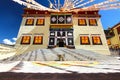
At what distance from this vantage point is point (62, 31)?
24.9m

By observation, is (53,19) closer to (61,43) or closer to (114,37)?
(61,43)

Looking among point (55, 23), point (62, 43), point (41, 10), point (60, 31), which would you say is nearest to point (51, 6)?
point (41, 10)

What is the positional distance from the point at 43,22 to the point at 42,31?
6.07 feet

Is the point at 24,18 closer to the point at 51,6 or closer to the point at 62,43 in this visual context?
the point at 51,6

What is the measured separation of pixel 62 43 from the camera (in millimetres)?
24391

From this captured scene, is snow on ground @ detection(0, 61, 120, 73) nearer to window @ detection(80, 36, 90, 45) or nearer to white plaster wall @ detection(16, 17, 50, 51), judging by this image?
white plaster wall @ detection(16, 17, 50, 51)

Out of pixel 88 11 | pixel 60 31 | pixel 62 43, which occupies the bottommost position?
pixel 62 43

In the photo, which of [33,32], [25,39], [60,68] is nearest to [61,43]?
[33,32]

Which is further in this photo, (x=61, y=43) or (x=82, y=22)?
(x=82, y=22)

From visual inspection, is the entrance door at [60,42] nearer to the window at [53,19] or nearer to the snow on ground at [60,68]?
the window at [53,19]

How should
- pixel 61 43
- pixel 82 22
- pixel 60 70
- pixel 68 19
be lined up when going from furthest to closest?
pixel 82 22 < pixel 68 19 < pixel 61 43 < pixel 60 70

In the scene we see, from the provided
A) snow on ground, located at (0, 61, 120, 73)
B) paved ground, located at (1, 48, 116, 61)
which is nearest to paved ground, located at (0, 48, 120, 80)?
snow on ground, located at (0, 61, 120, 73)

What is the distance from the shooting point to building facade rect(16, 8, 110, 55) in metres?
24.1

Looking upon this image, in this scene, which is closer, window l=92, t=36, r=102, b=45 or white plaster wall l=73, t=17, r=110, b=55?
white plaster wall l=73, t=17, r=110, b=55
